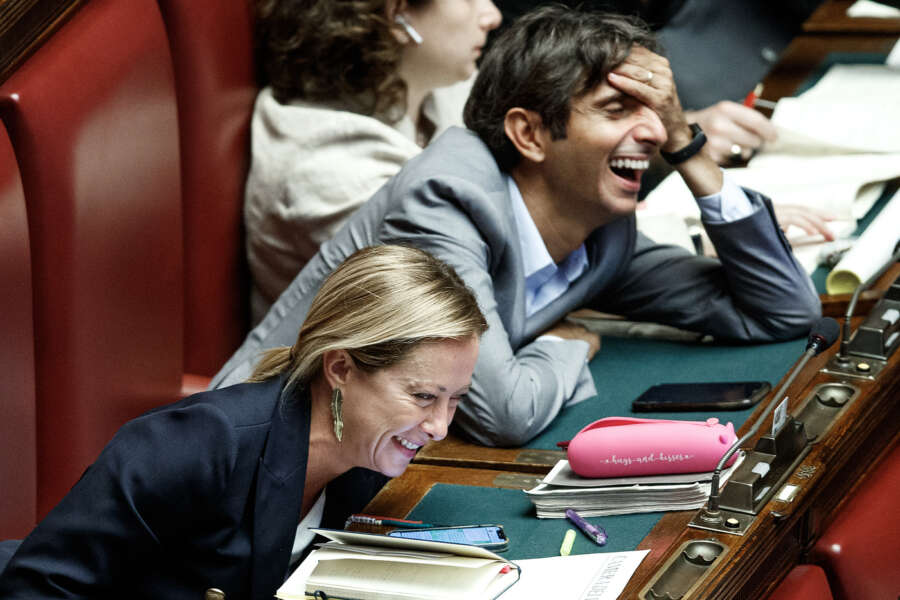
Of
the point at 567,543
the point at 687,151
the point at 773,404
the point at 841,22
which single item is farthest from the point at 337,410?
the point at 841,22

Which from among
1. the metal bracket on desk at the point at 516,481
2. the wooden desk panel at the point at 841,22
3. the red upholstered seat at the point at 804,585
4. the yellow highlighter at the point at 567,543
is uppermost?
the wooden desk panel at the point at 841,22

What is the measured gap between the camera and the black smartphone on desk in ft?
6.39

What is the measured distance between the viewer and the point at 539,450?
1877 mm

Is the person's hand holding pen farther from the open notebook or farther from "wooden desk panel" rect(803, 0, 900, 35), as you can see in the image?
the open notebook

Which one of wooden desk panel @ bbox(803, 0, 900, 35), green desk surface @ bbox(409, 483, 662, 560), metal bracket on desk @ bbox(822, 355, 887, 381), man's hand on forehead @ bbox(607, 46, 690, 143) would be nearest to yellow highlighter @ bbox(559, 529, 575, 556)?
green desk surface @ bbox(409, 483, 662, 560)

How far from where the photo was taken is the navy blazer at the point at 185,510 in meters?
1.38

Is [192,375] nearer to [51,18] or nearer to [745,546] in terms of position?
[51,18]

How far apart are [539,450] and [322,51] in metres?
1.12

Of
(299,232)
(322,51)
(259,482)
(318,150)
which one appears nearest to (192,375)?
(299,232)

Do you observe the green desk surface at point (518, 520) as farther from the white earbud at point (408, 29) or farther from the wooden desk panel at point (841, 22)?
the wooden desk panel at point (841, 22)

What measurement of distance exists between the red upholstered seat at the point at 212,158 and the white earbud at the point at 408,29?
32 centimetres

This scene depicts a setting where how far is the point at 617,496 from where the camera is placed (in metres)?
1.63

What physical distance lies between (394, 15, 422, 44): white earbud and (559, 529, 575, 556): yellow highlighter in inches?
56.0

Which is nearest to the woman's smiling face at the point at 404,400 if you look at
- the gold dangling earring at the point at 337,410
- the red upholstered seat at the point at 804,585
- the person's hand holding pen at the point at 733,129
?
the gold dangling earring at the point at 337,410
